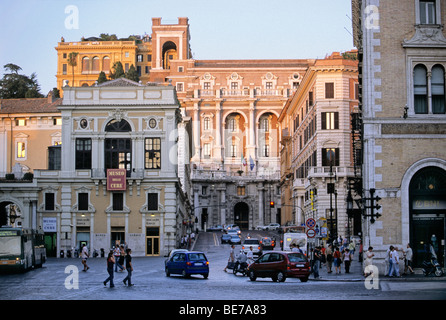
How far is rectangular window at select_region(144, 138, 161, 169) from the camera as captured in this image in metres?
69.0

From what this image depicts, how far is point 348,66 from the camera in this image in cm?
7450

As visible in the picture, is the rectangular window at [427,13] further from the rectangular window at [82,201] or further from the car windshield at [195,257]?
the rectangular window at [82,201]

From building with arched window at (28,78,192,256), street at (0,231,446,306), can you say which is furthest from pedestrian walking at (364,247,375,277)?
building with arched window at (28,78,192,256)

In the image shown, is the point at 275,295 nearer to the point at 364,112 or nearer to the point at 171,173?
the point at 364,112

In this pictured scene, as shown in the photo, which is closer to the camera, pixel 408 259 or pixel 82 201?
pixel 408 259

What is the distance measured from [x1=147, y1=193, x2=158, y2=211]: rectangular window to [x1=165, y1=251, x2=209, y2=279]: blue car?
91.7 feet

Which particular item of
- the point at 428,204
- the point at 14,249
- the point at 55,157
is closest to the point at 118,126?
the point at 55,157

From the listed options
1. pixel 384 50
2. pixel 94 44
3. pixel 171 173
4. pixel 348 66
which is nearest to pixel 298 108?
pixel 348 66

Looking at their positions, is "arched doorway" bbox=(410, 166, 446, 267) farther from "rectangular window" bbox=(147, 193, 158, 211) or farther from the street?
"rectangular window" bbox=(147, 193, 158, 211)

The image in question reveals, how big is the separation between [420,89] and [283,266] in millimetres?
10953

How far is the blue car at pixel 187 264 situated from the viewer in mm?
38781

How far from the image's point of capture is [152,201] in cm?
6869

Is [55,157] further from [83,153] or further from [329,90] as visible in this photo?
[329,90]

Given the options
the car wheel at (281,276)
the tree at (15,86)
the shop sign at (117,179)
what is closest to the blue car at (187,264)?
the car wheel at (281,276)
